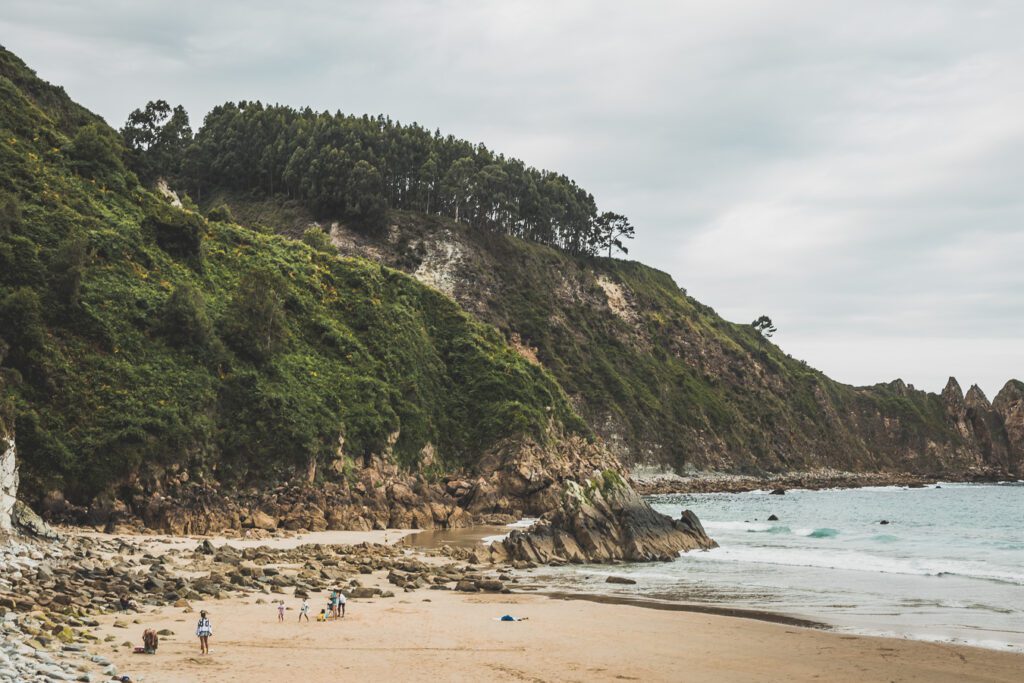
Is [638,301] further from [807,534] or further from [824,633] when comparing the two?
[824,633]

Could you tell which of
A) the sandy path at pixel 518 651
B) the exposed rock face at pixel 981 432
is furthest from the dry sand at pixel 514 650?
the exposed rock face at pixel 981 432

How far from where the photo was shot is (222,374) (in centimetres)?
4803

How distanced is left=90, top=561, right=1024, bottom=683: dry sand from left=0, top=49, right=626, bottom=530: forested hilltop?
16.6m

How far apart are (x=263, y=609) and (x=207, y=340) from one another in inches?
1137

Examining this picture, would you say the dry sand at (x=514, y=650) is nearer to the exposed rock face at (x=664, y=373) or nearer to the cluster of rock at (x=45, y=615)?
→ the cluster of rock at (x=45, y=615)

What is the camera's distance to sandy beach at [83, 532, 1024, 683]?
1694 cm

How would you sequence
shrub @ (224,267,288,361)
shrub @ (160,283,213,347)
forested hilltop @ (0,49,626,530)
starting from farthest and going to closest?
shrub @ (224,267,288,361) → shrub @ (160,283,213,347) → forested hilltop @ (0,49,626,530)

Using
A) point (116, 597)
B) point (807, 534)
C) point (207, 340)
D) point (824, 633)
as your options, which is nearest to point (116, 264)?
point (207, 340)

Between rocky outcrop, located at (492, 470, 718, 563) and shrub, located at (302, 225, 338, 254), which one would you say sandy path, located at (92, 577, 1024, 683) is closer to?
rocky outcrop, located at (492, 470, 718, 563)

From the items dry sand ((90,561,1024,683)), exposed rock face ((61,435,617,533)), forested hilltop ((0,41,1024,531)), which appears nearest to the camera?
dry sand ((90,561,1024,683))

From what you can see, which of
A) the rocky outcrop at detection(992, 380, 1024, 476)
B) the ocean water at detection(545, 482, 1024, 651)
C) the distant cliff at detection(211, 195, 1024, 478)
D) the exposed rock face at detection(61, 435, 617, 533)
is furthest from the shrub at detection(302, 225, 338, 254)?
the rocky outcrop at detection(992, 380, 1024, 476)

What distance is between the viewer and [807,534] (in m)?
54.5

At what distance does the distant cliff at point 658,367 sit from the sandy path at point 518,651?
73594mm

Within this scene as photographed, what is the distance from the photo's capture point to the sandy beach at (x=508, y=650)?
16.9 m
